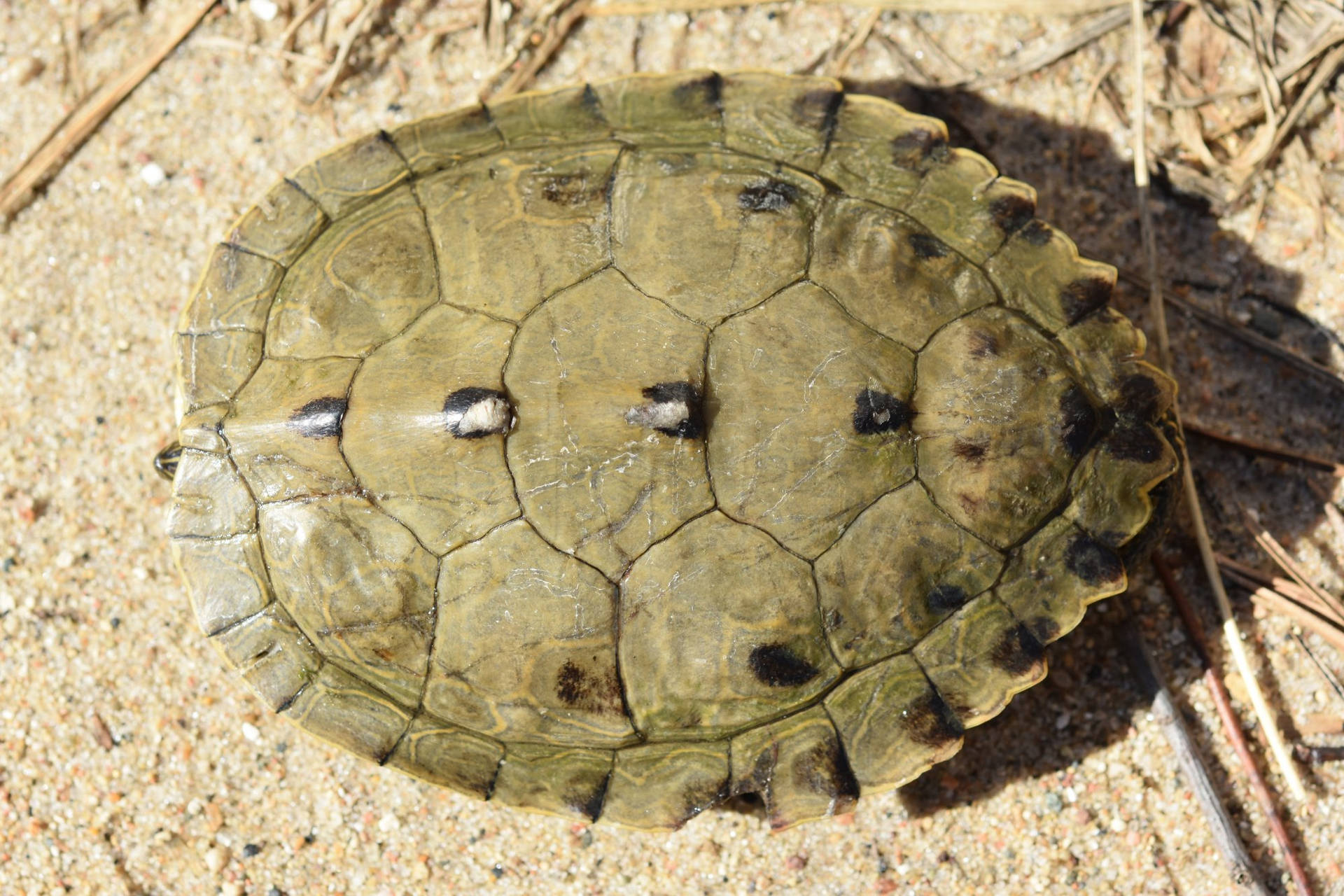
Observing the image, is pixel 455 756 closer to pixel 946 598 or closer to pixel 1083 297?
pixel 946 598

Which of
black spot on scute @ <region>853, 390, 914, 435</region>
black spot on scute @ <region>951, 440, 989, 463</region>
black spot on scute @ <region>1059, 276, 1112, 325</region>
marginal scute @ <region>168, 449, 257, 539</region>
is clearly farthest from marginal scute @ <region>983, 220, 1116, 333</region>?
marginal scute @ <region>168, 449, 257, 539</region>

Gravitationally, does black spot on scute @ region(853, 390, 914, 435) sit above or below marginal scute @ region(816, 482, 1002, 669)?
above

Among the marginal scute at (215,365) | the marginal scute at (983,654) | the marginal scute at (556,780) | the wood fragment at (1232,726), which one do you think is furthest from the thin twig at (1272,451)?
the marginal scute at (215,365)

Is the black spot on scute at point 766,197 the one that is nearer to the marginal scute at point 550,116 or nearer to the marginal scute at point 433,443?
the marginal scute at point 550,116

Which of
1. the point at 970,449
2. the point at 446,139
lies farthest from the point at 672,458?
the point at 446,139

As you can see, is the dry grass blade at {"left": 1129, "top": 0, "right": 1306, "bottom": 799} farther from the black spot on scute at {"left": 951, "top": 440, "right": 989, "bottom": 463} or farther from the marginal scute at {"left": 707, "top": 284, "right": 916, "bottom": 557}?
the marginal scute at {"left": 707, "top": 284, "right": 916, "bottom": 557}

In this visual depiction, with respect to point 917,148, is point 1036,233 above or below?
below
